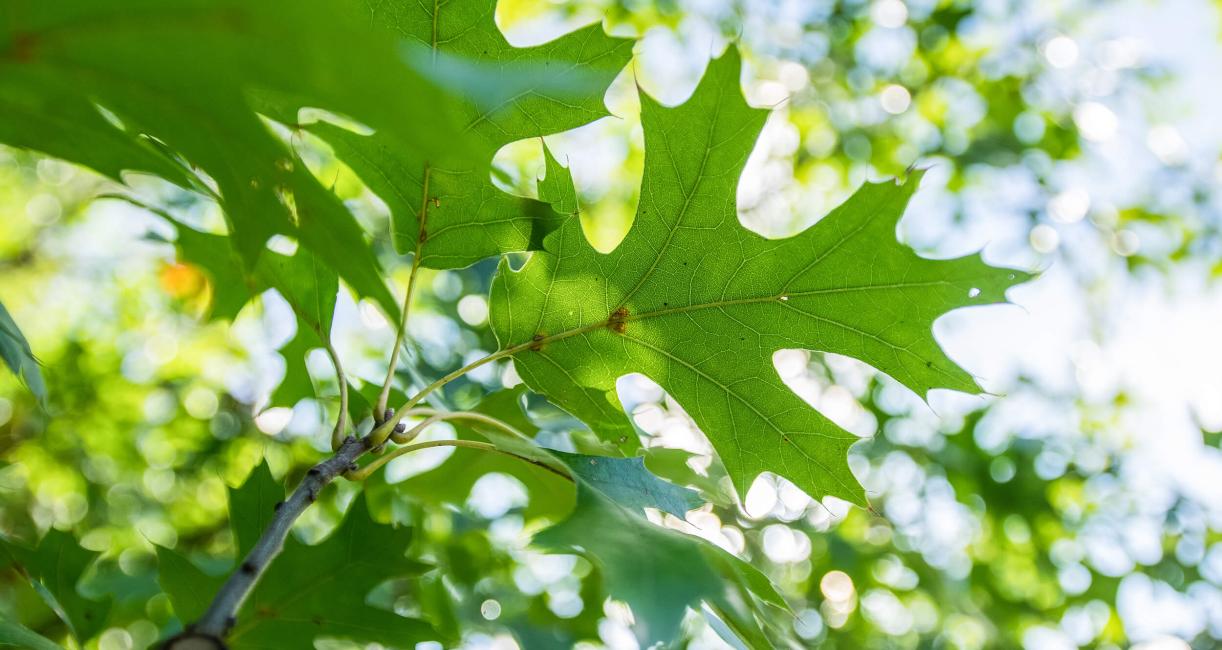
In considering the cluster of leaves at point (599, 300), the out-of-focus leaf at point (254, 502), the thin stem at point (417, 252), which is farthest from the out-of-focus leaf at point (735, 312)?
the out-of-focus leaf at point (254, 502)

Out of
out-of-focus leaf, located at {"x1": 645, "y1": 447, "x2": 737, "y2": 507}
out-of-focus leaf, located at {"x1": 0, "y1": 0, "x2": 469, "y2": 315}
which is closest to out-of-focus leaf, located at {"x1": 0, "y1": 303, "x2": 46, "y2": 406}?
out-of-focus leaf, located at {"x1": 0, "y1": 0, "x2": 469, "y2": 315}

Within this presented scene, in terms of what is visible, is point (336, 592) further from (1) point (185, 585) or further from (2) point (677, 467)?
(2) point (677, 467)

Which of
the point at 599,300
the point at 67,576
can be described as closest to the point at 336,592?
the point at 67,576

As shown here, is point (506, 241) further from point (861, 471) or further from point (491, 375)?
point (861, 471)

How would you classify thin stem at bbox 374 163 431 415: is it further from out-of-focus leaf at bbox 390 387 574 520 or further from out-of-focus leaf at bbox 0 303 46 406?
out-of-focus leaf at bbox 0 303 46 406

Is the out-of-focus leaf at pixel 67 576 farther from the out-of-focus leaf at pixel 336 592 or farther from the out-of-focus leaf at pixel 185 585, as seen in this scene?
the out-of-focus leaf at pixel 336 592

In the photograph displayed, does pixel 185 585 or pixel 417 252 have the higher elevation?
pixel 417 252
